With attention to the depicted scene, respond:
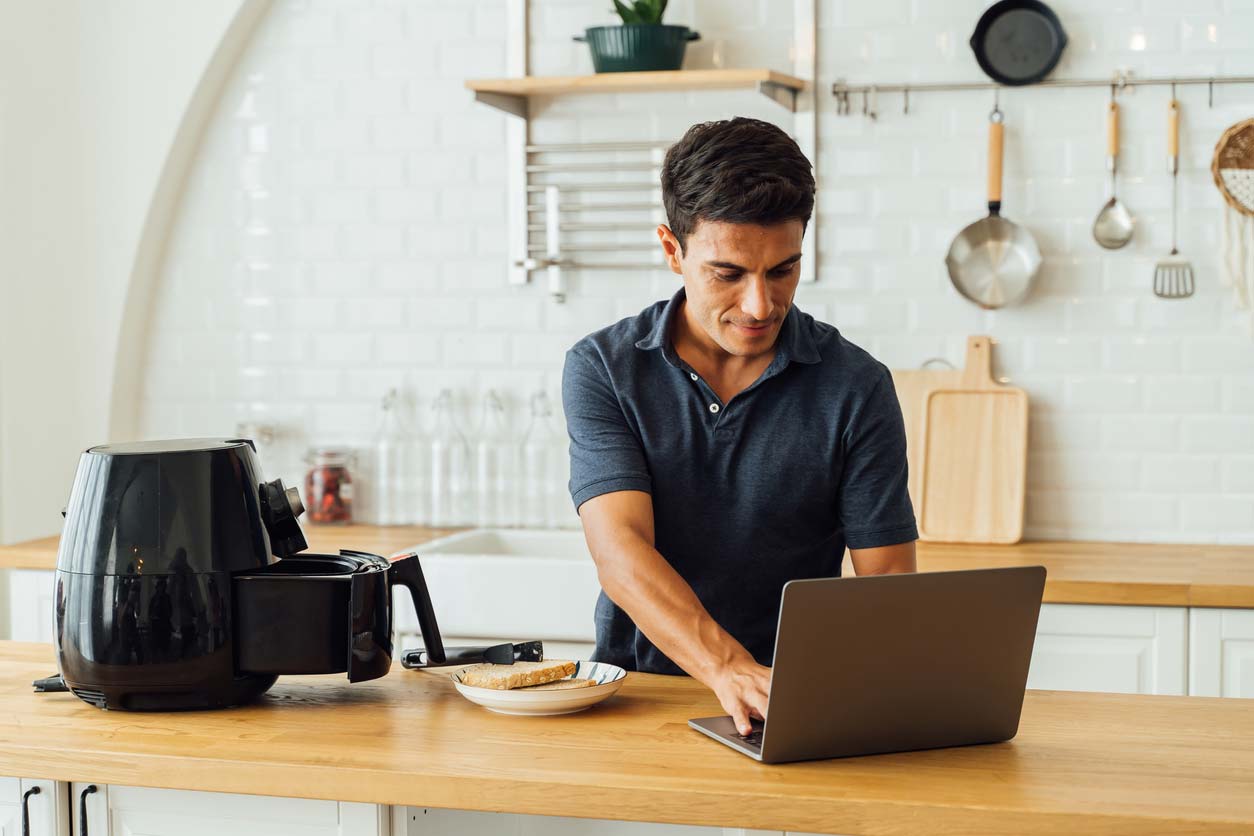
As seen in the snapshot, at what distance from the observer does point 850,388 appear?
7.39 ft

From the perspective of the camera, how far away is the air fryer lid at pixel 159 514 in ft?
6.25

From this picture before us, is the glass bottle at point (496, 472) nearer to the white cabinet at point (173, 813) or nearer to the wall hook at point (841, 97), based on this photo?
the wall hook at point (841, 97)

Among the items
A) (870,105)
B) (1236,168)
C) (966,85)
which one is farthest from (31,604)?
(1236,168)

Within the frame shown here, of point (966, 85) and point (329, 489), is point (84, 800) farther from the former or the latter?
point (966, 85)

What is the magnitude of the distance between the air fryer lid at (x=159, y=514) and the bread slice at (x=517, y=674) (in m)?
0.35

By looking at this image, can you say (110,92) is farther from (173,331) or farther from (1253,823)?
(1253,823)

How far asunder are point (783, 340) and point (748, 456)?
0.20m

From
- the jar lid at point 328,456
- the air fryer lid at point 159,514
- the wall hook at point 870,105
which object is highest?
the wall hook at point 870,105

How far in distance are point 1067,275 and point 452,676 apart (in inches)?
86.1

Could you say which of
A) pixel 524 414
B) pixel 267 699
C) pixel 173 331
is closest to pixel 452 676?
pixel 267 699

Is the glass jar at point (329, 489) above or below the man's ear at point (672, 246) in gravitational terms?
below

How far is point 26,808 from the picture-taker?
6.18ft

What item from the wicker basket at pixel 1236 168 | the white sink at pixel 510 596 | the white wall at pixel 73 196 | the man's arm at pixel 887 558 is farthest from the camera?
the white wall at pixel 73 196

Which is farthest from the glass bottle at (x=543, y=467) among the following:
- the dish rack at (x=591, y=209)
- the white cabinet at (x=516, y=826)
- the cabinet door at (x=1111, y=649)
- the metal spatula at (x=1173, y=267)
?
the white cabinet at (x=516, y=826)
